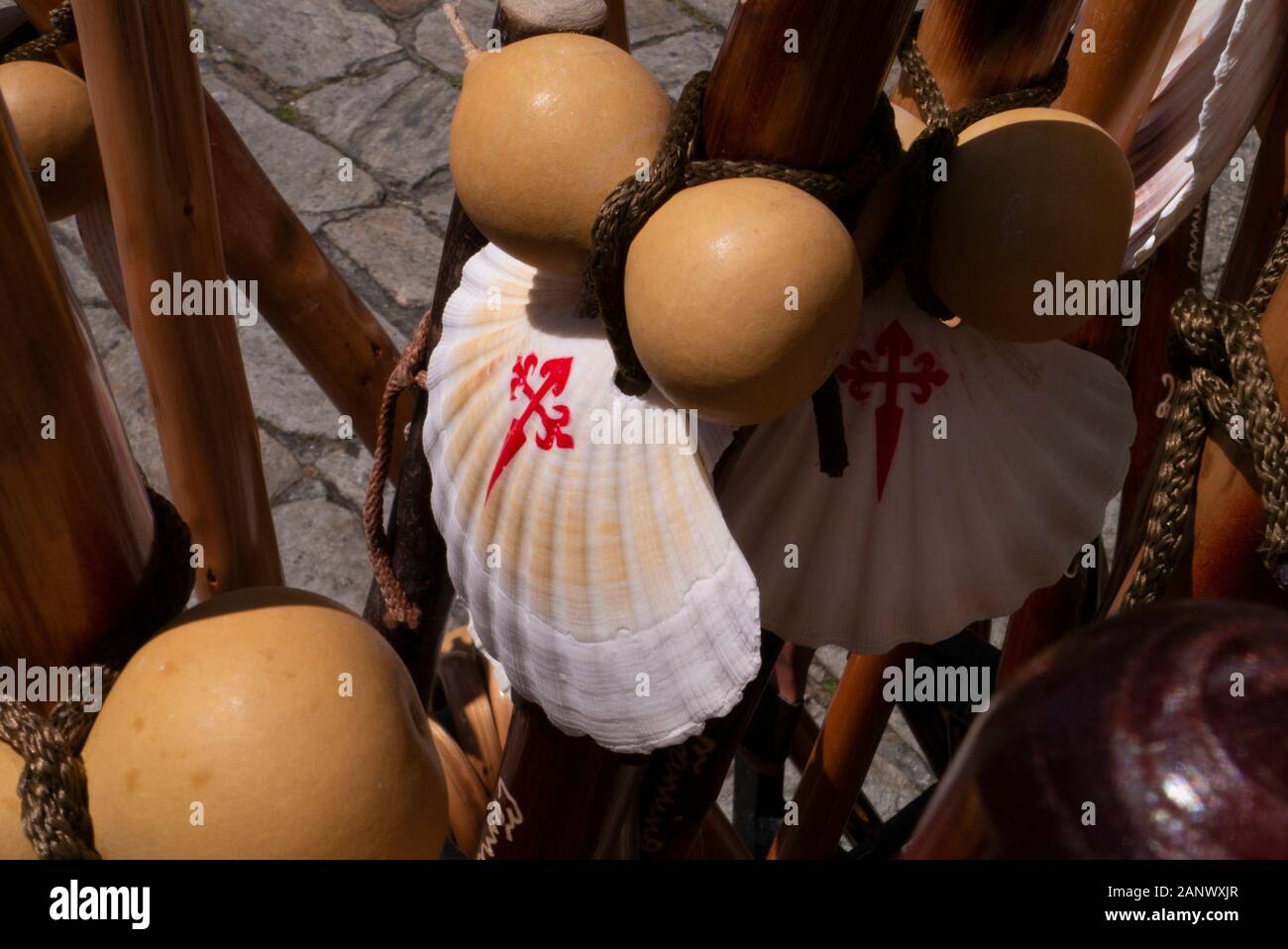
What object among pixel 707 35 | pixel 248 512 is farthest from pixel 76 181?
pixel 707 35

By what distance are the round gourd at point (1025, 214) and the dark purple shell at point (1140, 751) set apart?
0.12 metres

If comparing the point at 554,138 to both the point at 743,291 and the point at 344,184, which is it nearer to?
the point at 743,291

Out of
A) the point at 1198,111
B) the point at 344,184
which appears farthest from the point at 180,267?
the point at 344,184

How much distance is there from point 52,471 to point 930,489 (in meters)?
0.21

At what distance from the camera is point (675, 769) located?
403 mm

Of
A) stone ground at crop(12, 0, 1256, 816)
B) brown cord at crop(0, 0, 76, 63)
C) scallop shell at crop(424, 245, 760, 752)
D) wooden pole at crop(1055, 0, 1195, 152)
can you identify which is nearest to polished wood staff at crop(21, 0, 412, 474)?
brown cord at crop(0, 0, 76, 63)

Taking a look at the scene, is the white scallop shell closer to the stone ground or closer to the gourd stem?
the gourd stem

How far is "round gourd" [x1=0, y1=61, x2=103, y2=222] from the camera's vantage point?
A: 1.14 feet

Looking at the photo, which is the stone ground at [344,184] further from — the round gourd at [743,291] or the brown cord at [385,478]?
the round gourd at [743,291]

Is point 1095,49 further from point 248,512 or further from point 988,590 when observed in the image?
point 248,512

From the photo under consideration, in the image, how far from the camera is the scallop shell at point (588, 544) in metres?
0.29

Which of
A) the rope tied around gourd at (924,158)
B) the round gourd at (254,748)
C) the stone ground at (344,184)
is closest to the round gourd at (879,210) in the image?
the rope tied around gourd at (924,158)

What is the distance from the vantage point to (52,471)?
21 cm

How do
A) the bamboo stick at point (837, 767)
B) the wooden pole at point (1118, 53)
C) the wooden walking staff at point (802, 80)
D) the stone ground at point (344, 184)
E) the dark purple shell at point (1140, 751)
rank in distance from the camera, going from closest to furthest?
the dark purple shell at point (1140, 751)
the wooden walking staff at point (802, 80)
the wooden pole at point (1118, 53)
the bamboo stick at point (837, 767)
the stone ground at point (344, 184)
